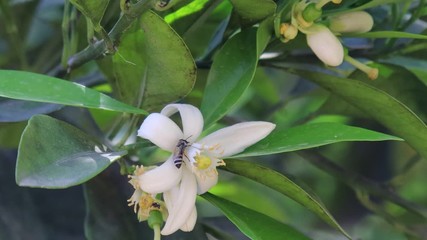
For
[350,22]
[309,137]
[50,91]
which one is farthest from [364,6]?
[50,91]

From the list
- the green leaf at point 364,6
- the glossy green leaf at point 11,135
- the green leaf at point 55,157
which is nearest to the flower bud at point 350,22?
the green leaf at point 364,6

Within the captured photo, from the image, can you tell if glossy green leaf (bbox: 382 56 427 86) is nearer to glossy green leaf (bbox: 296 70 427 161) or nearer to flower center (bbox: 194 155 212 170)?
glossy green leaf (bbox: 296 70 427 161)

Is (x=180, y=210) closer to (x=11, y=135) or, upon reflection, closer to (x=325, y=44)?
(x=325, y=44)

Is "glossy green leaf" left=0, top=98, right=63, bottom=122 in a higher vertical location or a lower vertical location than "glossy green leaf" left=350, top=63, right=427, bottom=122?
lower

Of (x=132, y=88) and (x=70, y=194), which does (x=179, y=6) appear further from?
(x=70, y=194)

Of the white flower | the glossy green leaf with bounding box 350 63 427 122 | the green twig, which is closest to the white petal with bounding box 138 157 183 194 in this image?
the white flower

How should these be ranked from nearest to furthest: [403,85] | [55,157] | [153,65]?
[55,157], [153,65], [403,85]

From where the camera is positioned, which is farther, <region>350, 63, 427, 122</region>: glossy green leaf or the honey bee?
<region>350, 63, 427, 122</region>: glossy green leaf

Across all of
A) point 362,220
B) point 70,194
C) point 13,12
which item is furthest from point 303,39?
point 362,220
